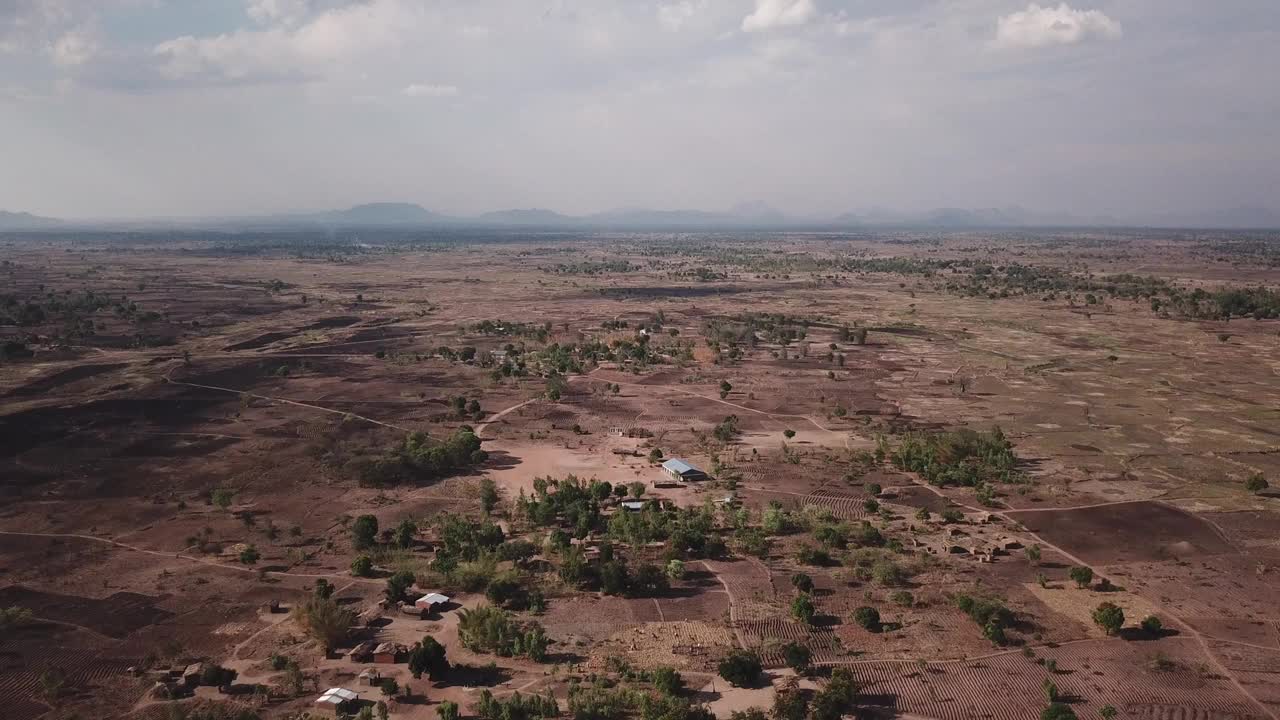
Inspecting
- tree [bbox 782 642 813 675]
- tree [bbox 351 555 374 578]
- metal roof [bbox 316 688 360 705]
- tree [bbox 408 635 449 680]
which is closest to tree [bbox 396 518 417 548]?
tree [bbox 351 555 374 578]

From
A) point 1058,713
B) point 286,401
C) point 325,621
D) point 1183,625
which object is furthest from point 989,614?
point 286,401

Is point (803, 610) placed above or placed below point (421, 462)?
below

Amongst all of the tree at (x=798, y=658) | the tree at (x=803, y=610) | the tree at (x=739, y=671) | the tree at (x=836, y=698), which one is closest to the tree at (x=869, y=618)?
the tree at (x=803, y=610)

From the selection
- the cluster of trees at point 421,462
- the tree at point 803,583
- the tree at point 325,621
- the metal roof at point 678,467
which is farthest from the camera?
the cluster of trees at point 421,462

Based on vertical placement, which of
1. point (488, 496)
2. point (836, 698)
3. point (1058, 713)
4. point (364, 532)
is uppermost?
point (488, 496)

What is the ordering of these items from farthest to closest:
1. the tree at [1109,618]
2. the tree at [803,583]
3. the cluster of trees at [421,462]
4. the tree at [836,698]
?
the cluster of trees at [421,462]
the tree at [803,583]
the tree at [1109,618]
the tree at [836,698]

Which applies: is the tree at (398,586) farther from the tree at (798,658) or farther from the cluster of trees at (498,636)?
the tree at (798,658)

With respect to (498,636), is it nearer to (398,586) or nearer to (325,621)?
(398,586)
